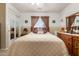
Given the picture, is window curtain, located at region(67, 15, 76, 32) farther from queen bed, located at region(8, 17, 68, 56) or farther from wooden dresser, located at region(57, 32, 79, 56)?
queen bed, located at region(8, 17, 68, 56)

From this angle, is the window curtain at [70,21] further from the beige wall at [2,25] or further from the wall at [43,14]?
the beige wall at [2,25]

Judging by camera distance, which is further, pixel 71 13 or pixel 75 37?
pixel 71 13

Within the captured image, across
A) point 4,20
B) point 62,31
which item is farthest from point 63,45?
point 4,20

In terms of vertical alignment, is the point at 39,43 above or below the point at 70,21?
below

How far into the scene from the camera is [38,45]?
2375mm

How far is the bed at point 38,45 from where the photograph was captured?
7.58ft

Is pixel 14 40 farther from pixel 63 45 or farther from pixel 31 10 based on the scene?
pixel 63 45

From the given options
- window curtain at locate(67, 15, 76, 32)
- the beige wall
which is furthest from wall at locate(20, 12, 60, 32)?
the beige wall

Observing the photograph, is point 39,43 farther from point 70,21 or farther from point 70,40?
point 70,21

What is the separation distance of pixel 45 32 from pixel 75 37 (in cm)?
60

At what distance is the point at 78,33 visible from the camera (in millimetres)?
2340

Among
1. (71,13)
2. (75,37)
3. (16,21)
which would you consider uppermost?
(71,13)

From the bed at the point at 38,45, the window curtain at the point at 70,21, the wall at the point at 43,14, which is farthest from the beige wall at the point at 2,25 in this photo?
the window curtain at the point at 70,21

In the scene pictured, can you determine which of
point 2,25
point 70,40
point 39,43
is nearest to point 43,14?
point 39,43
